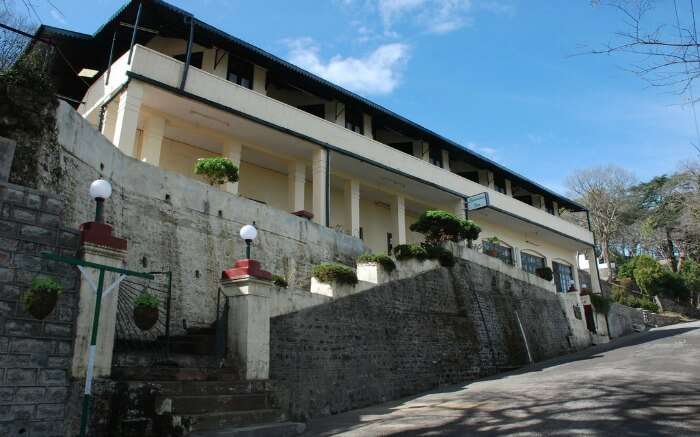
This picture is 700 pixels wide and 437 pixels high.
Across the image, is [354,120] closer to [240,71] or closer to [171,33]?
[240,71]

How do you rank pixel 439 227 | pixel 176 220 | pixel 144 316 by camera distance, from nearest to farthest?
pixel 144 316 → pixel 176 220 → pixel 439 227

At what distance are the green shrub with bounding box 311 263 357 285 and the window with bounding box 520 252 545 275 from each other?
18.5 meters

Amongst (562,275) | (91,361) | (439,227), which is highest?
(562,275)

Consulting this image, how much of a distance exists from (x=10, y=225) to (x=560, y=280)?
1181 inches

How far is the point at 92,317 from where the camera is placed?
6242 millimetres

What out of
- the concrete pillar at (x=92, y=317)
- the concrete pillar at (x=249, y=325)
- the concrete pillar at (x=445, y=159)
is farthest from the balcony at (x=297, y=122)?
the concrete pillar at (x=92, y=317)

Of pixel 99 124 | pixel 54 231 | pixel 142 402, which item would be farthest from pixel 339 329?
pixel 99 124

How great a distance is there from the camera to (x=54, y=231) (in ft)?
20.7

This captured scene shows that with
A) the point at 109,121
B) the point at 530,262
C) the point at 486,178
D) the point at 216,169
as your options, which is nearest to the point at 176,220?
the point at 216,169

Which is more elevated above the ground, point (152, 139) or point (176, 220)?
point (152, 139)

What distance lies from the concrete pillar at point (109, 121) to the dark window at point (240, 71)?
3.84 metres

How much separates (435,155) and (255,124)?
1101cm

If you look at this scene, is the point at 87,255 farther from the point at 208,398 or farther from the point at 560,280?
the point at 560,280

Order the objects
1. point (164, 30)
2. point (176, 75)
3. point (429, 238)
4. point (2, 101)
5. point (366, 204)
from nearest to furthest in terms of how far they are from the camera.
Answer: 1. point (2, 101)
2. point (176, 75)
3. point (164, 30)
4. point (429, 238)
5. point (366, 204)
